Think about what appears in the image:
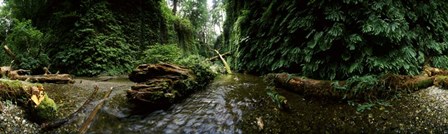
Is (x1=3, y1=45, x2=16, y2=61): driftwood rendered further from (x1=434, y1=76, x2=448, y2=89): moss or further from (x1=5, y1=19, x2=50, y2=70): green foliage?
(x1=434, y1=76, x2=448, y2=89): moss

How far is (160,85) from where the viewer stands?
5.30m

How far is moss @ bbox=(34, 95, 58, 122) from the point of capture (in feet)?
13.2

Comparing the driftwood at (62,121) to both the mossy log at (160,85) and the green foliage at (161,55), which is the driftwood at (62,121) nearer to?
the mossy log at (160,85)

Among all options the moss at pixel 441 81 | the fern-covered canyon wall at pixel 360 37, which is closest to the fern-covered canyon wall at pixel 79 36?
the fern-covered canyon wall at pixel 360 37

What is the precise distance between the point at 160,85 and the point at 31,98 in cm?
202

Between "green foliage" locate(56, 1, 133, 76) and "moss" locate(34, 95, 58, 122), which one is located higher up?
"green foliage" locate(56, 1, 133, 76)

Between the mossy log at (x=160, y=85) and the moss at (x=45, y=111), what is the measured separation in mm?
1193

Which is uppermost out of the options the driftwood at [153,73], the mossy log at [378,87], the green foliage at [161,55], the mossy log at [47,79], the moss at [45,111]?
the green foliage at [161,55]

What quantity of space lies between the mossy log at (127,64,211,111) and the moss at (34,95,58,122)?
1.19 metres

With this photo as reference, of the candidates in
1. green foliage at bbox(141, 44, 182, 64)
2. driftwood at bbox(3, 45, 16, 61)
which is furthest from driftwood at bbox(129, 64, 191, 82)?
driftwood at bbox(3, 45, 16, 61)

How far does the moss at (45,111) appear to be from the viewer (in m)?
4.02

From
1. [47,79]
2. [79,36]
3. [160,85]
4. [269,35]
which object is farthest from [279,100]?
[79,36]

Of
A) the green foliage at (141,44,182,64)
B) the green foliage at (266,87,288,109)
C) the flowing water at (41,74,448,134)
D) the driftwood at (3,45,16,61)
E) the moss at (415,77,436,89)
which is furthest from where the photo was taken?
the green foliage at (141,44,182,64)

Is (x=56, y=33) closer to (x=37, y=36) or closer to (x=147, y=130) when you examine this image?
(x=37, y=36)
